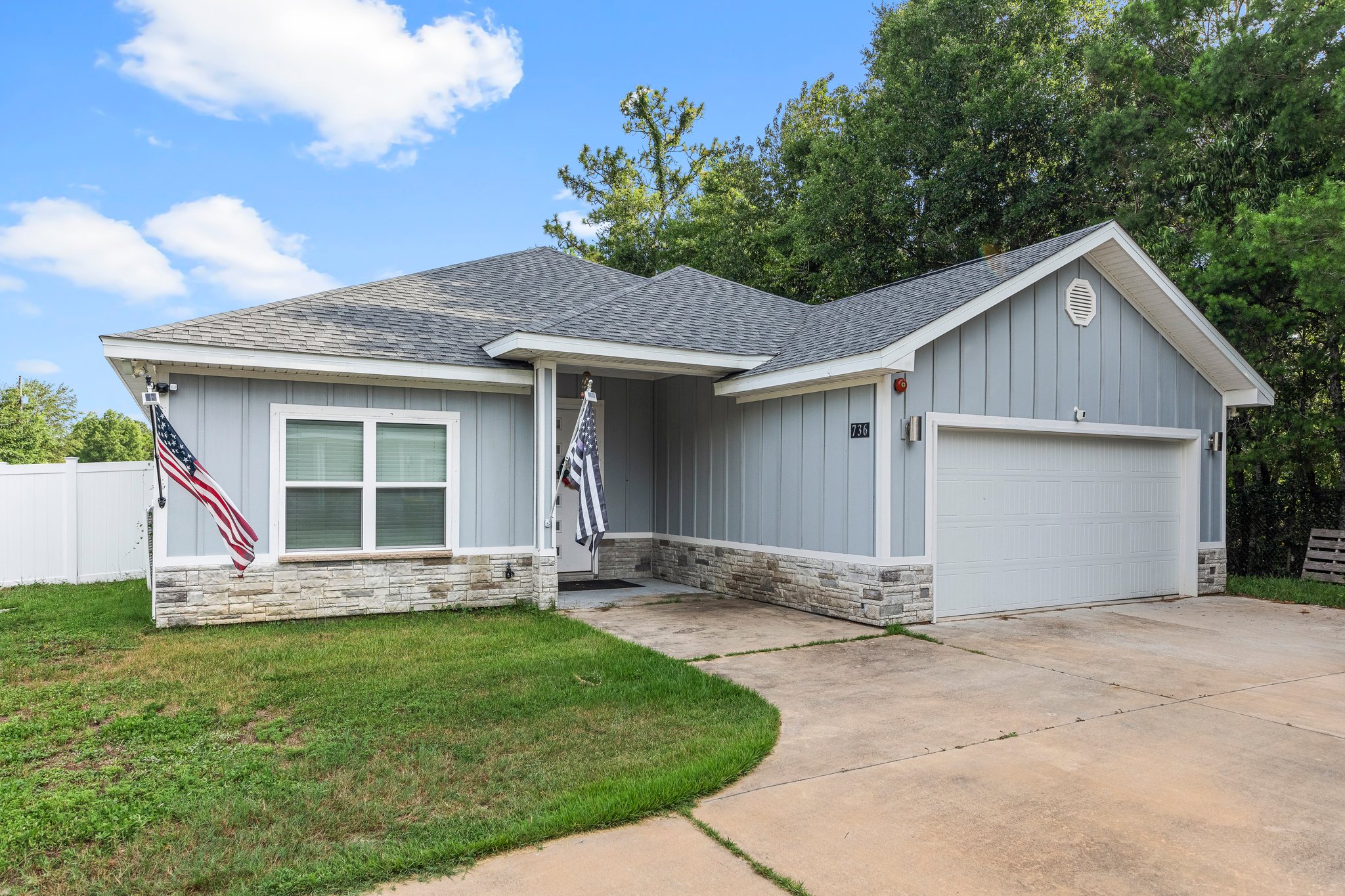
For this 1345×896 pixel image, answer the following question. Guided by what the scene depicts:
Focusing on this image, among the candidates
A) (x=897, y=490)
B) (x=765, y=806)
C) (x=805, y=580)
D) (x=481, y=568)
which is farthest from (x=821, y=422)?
(x=765, y=806)

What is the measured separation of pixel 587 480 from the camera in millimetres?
8055

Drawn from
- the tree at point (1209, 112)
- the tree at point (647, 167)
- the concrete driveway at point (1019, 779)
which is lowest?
→ the concrete driveway at point (1019, 779)

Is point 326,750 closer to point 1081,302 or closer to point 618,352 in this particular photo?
point 618,352

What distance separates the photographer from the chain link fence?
11836 millimetres

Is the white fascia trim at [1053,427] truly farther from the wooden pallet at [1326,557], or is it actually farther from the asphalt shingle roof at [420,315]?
the asphalt shingle roof at [420,315]

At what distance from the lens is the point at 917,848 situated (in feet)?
10.3

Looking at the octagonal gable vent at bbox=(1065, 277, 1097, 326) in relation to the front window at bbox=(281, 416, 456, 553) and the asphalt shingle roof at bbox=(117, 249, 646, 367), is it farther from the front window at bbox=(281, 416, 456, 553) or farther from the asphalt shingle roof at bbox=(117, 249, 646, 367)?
the front window at bbox=(281, 416, 456, 553)

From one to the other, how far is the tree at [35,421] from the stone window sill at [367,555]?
25.3 m

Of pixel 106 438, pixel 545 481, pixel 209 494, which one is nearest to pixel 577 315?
pixel 545 481

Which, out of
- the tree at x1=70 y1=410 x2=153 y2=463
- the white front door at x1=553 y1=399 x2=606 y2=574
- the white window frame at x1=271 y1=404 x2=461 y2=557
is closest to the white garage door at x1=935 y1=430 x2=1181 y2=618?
the white front door at x1=553 y1=399 x2=606 y2=574

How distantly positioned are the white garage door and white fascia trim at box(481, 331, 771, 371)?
243cm

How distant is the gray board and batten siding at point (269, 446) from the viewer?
740cm

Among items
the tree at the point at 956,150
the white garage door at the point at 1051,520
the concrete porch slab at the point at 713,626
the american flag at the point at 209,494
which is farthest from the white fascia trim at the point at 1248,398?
the american flag at the point at 209,494

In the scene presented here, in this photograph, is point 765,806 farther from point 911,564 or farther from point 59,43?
point 59,43
